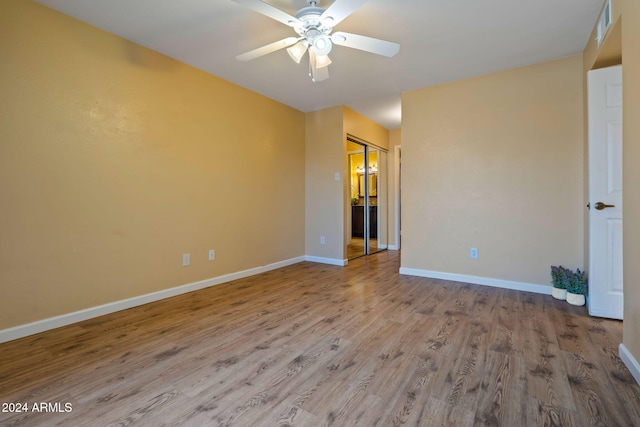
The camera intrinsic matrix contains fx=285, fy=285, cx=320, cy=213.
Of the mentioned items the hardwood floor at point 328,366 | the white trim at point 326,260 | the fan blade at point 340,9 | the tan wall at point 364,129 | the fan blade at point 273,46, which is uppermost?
the tan wall at point 364,129

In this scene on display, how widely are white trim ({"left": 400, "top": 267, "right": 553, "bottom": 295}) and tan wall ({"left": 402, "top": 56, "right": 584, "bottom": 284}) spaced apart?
5 centimetres

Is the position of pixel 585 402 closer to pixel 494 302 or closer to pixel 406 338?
pixel 406 338

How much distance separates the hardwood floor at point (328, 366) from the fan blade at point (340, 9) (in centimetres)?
208

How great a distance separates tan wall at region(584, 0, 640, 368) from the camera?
1467 mm

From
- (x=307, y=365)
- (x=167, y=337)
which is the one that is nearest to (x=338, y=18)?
(x=307, y=365)

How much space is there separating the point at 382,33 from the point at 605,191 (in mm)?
2206

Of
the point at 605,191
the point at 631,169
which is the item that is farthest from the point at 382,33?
the point at 605,191

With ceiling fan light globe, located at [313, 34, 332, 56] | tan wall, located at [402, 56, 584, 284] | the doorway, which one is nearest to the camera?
ceiling fan light globe, located at [313, 34, 332, 56]

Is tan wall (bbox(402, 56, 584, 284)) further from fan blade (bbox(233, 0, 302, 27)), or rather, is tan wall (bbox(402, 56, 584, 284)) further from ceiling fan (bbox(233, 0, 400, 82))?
fan blade (bbox(233, 0, 302, 27))

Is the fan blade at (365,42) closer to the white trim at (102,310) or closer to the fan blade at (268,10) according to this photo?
the fan blade at (268,10)

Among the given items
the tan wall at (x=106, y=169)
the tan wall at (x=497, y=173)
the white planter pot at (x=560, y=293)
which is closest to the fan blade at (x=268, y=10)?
the tan wall at (x=106, y=169)

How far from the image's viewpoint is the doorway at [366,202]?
5258 mm

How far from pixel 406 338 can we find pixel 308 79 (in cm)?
290

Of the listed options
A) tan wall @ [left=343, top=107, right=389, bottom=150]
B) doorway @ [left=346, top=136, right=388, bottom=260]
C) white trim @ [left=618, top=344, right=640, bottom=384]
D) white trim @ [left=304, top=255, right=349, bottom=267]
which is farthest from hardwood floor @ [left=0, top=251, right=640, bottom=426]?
tan wall @ [left=343, top=107, right=389, bottom=150]
